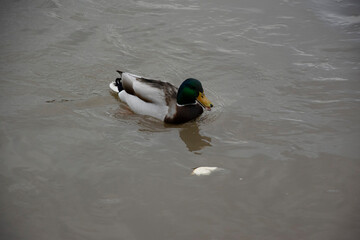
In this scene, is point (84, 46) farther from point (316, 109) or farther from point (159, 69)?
point (316, 109)

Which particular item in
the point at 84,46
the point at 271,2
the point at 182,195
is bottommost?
the point at 182,195

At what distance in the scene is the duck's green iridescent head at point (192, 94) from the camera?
6.31 metres

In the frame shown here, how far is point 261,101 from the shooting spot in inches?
266

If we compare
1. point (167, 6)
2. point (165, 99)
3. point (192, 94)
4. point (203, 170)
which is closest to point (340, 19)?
point (167, 6)

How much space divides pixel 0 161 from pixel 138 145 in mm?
1619

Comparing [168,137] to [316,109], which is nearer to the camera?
[168,137]

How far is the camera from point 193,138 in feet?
19.6

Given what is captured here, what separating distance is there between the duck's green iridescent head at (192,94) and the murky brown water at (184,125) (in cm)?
31

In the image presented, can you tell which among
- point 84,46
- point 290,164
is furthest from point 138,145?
point 84,46

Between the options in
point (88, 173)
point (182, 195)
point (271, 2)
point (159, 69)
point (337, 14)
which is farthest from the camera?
point (271, 2)

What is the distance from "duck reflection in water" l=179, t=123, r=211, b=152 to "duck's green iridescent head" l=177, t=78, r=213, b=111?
0.35 metres

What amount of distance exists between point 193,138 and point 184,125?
0.46 metres

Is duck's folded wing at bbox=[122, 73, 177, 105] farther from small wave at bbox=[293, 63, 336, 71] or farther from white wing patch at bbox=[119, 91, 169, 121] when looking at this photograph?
small wave at bbox=[293, 63, 336, 71]

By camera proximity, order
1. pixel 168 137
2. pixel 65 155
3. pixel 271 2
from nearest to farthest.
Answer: pixel 65 155 → pixel 168 137 → pixel 271 2
